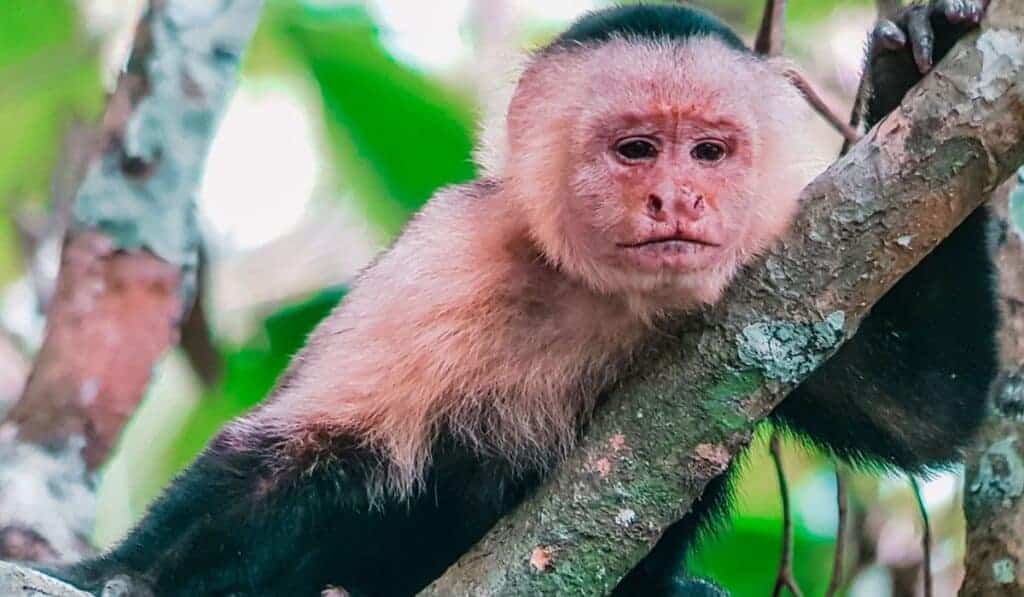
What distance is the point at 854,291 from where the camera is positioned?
8.08 ft

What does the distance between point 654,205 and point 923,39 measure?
2.03 ft

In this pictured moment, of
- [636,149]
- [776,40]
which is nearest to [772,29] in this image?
[776,40]

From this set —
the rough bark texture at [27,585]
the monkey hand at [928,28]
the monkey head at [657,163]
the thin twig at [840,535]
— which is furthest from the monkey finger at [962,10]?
the rough bark texture at [27,585]

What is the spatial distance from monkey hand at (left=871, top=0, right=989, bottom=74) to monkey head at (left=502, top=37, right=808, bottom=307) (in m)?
0.33

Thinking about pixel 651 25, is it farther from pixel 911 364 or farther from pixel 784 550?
pixel 784 550

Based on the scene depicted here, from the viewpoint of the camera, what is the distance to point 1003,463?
3.13m

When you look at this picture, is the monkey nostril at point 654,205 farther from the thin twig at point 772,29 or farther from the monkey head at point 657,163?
the thin twig at point 772,29

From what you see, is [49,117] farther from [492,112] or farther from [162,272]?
[492,112]

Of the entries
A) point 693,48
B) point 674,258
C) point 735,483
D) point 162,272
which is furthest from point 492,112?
point 162,272

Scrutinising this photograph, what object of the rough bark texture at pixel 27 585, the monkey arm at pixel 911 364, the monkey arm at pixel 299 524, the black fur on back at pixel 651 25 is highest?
the black fur on back at pixel 651 25

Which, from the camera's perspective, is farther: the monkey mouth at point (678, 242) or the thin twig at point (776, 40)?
the thin twig at point (776, 40)

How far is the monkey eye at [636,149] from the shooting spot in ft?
9.09

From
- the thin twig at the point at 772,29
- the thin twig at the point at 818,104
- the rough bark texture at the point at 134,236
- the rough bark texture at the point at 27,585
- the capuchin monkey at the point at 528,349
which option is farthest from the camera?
the rough bark texture at the point at 134,236

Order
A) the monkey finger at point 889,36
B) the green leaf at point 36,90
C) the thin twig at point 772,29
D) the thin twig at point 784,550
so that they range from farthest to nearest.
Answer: the green leaf at point 36,90
the thin twig at point 772,29
the thin twig at point 784,550
the monkey finger at point 889,36
